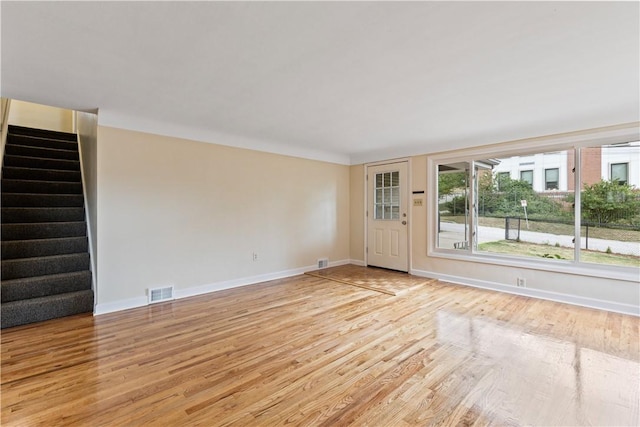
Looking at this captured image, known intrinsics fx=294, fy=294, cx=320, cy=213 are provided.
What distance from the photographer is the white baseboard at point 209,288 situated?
11.1ft

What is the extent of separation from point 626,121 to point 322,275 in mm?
4390

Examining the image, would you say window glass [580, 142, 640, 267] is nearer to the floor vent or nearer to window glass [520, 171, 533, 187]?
window glass [520, 171, 533, 187]

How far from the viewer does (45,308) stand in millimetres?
3113

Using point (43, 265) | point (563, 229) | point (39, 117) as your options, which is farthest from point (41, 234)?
point (563, 229)

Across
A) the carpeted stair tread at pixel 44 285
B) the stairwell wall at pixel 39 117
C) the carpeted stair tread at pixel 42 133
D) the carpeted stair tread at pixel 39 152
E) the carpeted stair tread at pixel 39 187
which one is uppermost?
the stairwell wall at pixel 39 117

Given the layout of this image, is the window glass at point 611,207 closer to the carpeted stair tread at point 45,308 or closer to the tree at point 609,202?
the tree at point 609,202

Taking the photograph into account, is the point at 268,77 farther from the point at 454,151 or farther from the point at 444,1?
the point at 454,151

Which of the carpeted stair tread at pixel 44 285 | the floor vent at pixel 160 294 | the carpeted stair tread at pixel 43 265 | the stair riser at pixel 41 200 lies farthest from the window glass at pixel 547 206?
the stair riser at pixel 41 200

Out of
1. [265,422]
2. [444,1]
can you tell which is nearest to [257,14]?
[444,1]

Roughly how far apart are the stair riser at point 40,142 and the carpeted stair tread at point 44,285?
2777 millimetres

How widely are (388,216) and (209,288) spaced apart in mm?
3401

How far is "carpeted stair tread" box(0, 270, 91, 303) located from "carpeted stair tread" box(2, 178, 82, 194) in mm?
1565

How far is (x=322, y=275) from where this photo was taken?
5.09 metres

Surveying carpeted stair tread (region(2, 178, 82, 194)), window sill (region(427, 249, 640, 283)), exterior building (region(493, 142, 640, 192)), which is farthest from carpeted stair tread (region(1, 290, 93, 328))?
exterior building (region(493, 142, 640, 192))
